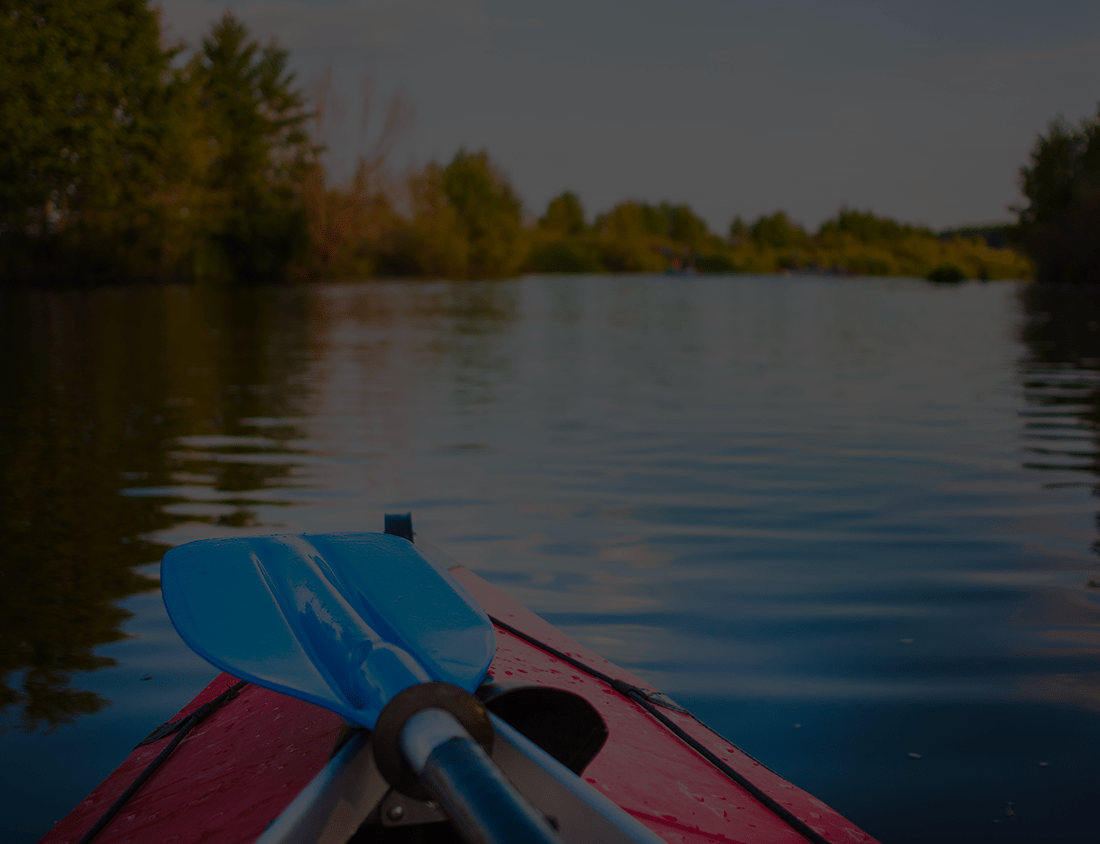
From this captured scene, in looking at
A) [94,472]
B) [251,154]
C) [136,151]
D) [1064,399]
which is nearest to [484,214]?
[251,154]

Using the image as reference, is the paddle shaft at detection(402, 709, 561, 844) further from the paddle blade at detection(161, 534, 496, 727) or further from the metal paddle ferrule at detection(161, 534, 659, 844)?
the paddle blade at detection(161, 534, 496, 727)

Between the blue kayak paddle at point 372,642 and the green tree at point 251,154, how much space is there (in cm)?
3988

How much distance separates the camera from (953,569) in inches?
156

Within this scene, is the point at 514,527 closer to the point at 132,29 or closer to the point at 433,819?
the point at 433,819

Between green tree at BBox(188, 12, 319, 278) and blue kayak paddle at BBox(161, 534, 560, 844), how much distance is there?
39.9 meters

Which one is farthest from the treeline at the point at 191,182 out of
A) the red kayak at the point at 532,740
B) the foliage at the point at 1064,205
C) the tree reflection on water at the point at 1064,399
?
the red kayak at the point at 532,740

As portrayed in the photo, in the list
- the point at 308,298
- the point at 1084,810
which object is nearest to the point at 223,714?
the point at 1084,810

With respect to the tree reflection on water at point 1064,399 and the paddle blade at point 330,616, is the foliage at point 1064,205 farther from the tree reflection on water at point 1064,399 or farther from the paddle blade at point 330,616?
the paddle blade at point 330,616

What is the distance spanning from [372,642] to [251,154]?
46.5 meters

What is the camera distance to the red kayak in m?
1.46

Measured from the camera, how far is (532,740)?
1.65 m

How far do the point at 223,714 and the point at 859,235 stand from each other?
95.9 m

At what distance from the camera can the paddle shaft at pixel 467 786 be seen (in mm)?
987

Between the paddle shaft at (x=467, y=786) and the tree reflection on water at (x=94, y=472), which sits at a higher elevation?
the paddle shaft at (x=467, y=786)
